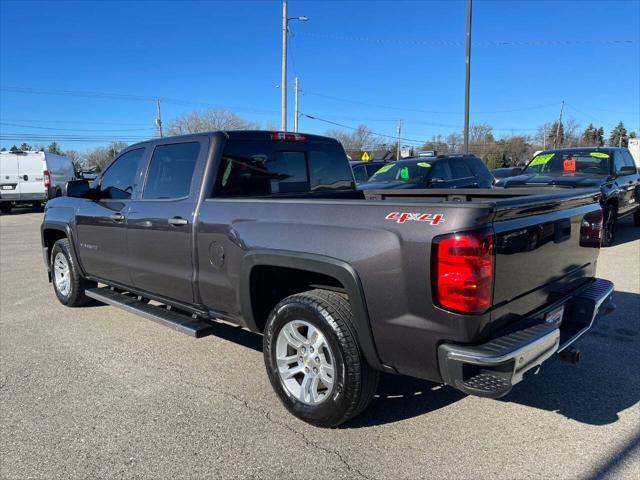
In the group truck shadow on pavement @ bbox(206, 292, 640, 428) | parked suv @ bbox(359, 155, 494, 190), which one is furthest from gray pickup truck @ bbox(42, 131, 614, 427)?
parked suv @ bbox(359, 155, 494, 190)

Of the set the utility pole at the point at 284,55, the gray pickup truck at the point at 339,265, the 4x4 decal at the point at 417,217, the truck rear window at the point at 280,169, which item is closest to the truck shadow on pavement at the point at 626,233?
the truck rear window at the point at 280,169

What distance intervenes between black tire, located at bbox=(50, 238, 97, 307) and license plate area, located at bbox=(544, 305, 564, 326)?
4999mm

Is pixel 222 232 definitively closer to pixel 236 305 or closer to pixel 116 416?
pixel 236 305

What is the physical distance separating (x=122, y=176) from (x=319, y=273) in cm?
291

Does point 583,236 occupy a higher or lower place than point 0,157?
lower

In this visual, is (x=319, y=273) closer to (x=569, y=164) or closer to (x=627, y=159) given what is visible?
(x=569, y=164)

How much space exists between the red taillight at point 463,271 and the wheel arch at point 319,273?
1.58 feet

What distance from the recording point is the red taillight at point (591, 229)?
141 inches

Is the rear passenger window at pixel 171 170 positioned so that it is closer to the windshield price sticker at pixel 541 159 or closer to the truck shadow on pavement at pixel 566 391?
the truck shadow on pavement at pixel 566 391

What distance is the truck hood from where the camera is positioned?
8.44 metres

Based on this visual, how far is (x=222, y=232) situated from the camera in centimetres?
359

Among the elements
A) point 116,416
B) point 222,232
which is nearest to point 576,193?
point 222,232

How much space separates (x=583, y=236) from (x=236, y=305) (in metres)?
2.60

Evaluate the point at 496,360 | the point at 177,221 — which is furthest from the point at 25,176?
the point at 496,360
